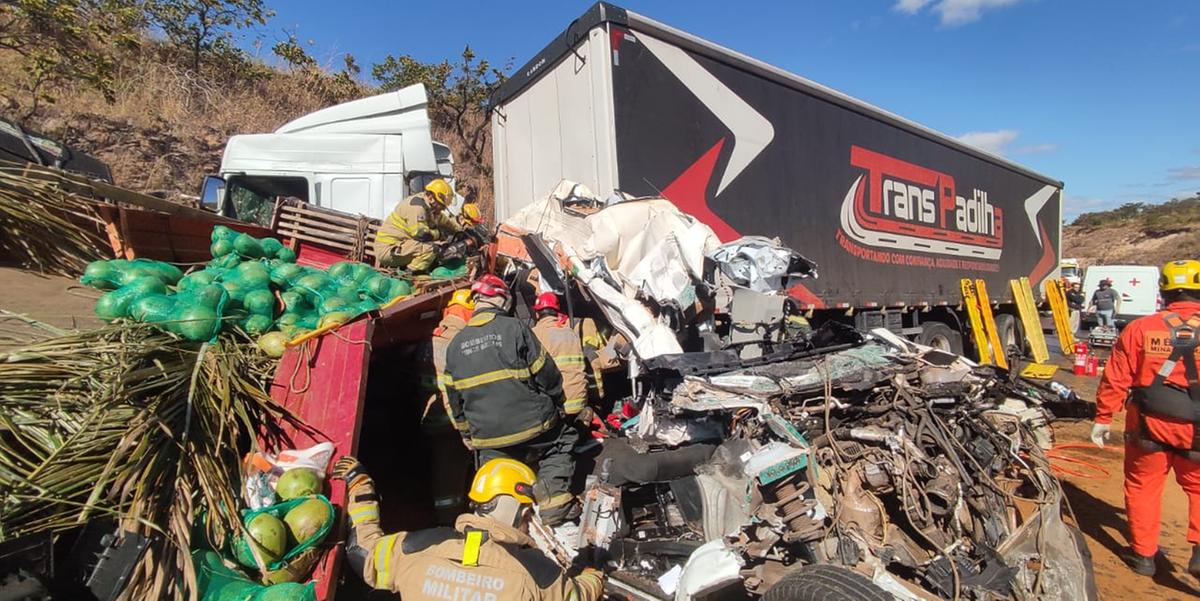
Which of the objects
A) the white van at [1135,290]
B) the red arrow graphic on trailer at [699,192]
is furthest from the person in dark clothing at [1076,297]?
the red arrow graphic on trailer at [699,192]

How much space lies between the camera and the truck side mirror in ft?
19.9

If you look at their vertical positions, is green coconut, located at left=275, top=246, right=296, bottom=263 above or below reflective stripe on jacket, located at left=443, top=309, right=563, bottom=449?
above

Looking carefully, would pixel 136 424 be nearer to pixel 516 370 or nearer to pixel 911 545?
pixel 516 370

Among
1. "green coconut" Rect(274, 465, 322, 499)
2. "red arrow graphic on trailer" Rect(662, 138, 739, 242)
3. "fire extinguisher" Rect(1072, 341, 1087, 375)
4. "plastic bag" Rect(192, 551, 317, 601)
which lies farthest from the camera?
"fire extinguisher" Rect(1072, 341, 1087, 375)

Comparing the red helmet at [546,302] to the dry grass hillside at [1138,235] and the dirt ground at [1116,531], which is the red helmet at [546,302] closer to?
the dirt ground at [1116,531]

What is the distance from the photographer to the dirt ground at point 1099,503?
324 centimetres

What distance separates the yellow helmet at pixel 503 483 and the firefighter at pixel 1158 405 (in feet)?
12.1

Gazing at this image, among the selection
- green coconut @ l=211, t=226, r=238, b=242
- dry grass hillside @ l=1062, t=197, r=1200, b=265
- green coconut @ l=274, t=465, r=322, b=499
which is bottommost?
green coconut @ l=274, t=465, r=322, b=499

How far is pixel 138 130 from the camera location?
1122 cm

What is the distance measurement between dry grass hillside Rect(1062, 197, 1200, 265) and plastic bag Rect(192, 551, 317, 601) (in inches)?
1417

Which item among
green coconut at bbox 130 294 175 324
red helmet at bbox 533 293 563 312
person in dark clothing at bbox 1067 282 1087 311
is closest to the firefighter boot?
red helmet at bbox 533 293 563 312

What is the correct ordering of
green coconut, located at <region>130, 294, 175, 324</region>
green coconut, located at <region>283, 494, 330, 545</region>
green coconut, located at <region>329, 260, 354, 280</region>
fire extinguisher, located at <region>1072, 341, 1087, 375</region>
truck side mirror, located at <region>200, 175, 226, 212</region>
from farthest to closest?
fire extinguisher, located at <region>1072, 341, 1087, 375</region> < truck side mirror, located at <region>200, 175, 226, 212</region> < green coconut, located at <region>329, 260, 354, 280</region> < green coconut, located at <region>130, 294, 175, 324</region> < green coconut, located at <region>283, 494, 330, 545</region>

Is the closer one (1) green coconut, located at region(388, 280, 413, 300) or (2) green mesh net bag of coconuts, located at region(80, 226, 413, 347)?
(2) green mesh net bag of coconuts, located at region(80, 226, 413, 347)

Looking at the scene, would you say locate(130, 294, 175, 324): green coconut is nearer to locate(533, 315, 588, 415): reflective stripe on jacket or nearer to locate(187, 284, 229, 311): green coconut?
locate(187, 284, 229, 311): green coconut
